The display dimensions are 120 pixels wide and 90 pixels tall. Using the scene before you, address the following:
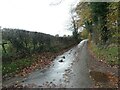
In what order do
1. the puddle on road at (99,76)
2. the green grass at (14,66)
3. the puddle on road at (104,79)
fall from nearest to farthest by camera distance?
the puddle on road at (104,79) → the puddle on road at (99,76) → the green grass at (14,66)

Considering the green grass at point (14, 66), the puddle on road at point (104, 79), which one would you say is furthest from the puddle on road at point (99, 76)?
the green grass at point (14, 66)

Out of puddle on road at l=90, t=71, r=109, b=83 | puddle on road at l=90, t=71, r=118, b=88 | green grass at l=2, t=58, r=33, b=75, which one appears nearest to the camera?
puddle on road at l=90, t=71, r=118, b=88

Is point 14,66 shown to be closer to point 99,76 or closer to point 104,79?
point 99,76

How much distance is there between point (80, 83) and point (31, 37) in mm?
14672

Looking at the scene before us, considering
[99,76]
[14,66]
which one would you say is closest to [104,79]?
[99,76]

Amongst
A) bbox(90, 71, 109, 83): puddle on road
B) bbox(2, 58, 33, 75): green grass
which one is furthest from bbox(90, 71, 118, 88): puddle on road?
bbox(2, 58, 33, 75): green grass

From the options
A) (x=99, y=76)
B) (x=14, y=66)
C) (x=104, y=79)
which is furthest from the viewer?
(x=14, y=66)

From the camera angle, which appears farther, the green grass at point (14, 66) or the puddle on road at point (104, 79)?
the green grass at point (14, 66)

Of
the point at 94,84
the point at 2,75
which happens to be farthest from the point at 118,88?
the point at 2,75

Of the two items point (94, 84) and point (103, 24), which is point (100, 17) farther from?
point (94, 84)

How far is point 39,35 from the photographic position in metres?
28.7

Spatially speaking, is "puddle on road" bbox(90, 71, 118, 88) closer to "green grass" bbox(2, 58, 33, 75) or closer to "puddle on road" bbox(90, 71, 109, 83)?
"puddle on road" bbox(90, 71, 109, 83)

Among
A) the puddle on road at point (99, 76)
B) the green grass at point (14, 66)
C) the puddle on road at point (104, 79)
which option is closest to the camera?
the puddle on road at point (104, 79)

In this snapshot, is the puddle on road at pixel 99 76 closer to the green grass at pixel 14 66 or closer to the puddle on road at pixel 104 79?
the puddle on road at pixel 104 79
